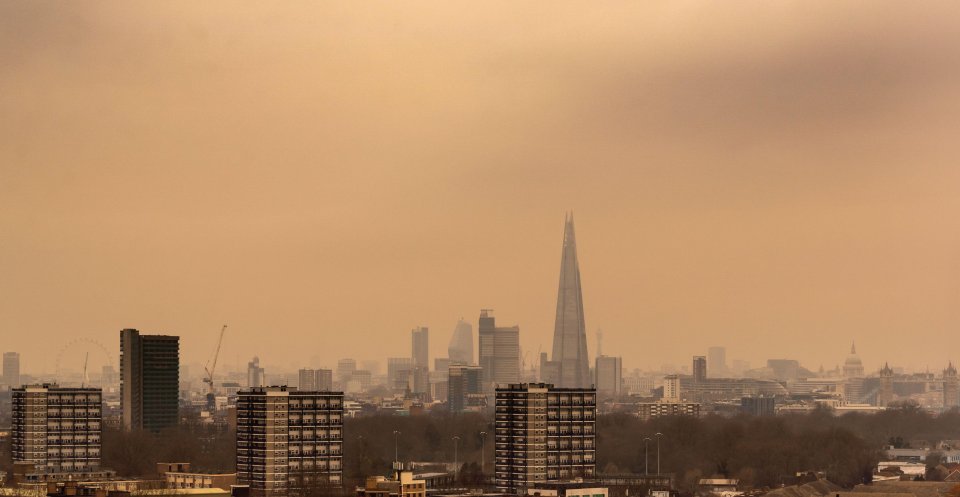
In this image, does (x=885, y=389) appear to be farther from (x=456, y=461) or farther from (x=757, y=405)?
(x=456, y=461)

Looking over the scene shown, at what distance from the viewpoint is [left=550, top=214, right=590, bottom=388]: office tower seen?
158 meters

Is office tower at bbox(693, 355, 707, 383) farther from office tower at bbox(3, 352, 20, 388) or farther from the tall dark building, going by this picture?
office tower at bbox(3, 352, 20, 388)

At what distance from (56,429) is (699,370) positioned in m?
128

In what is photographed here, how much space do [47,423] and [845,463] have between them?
107ft

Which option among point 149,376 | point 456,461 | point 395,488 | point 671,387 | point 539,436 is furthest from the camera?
point 671,387

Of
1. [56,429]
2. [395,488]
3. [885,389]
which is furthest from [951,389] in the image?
[395,488]

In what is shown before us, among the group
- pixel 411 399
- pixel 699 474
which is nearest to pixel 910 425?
pixel 699 474

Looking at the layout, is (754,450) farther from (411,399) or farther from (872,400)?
(872,400)

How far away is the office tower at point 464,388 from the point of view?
147000 mm

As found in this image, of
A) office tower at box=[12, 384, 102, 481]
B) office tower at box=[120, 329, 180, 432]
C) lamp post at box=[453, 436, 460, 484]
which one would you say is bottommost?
lamp post at box=[453, 436, 460, 484]

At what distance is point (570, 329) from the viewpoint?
162125mm

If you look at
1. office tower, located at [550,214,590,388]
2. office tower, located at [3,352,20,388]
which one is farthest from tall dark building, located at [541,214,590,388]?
office tower, located at [3,352,20,388]

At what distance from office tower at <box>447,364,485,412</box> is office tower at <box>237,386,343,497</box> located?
280ft

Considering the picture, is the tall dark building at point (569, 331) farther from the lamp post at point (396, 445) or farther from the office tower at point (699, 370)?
the lamp post at point (396, 445)
